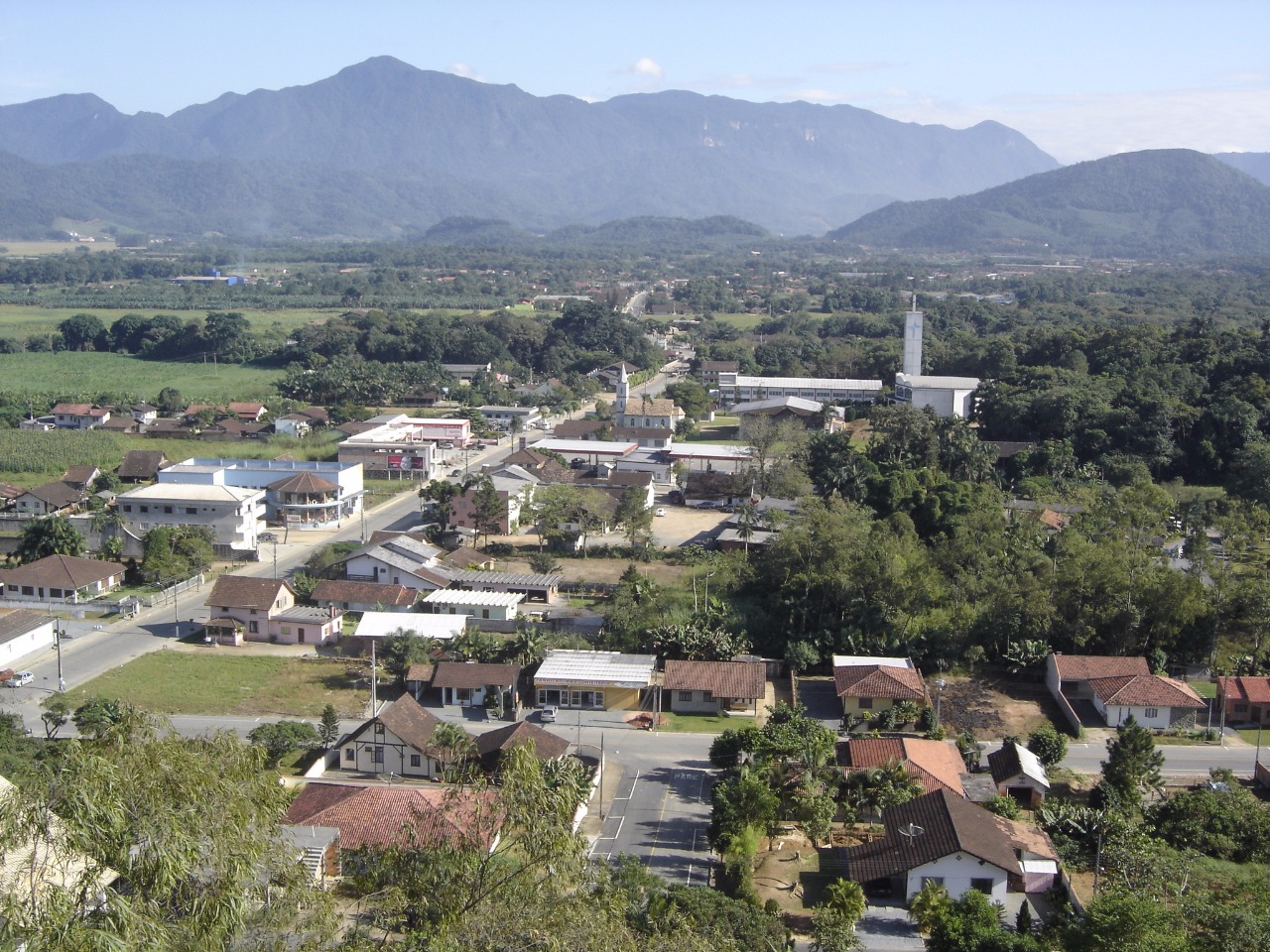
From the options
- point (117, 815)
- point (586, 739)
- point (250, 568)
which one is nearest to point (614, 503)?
point (250, 568)

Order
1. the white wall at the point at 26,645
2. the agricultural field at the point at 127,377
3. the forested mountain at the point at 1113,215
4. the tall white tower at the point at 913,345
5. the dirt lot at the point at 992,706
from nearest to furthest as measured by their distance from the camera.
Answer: the dirt lot at the point at 992,706, the white wall at the point at 26,645, the tall white tower at the point at 913,345, the agricultural field at the point at 127,377, the forested mountain at the point at 1113,215

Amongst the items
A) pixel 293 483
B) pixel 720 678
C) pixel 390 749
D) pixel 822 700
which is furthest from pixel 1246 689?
pixel 293 483

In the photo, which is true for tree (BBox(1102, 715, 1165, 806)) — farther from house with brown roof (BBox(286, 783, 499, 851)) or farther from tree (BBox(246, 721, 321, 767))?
tree (BBox(246, 721, 321, 767))

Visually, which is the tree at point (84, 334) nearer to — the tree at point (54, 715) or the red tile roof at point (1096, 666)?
the tree at point (54, 715)

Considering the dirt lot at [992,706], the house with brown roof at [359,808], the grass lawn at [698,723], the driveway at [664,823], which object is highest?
the house with brown roof at [359,808]

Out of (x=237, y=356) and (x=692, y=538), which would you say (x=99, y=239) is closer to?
(x=237, y=356)

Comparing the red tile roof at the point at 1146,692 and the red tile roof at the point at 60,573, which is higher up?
the red tile roof at the point at 60,573

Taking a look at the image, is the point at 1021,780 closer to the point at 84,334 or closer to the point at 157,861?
the point at 157,861

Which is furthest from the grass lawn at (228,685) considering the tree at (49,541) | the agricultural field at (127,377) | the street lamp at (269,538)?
the agricultural field at (127,377)
